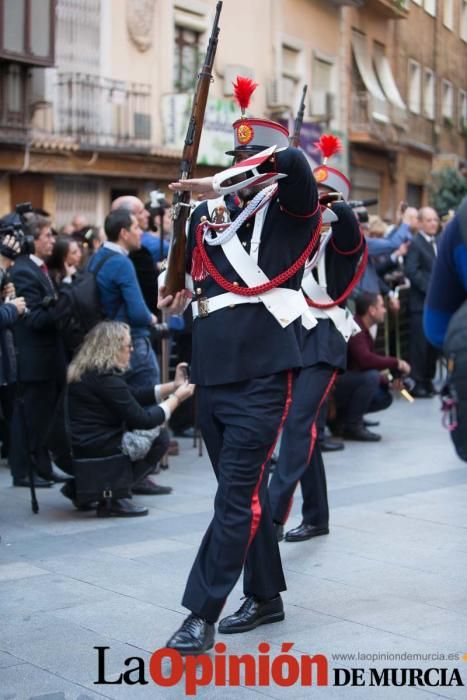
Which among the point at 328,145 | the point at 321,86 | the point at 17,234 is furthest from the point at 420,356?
the point at 321,86

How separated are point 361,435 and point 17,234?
13.2ft

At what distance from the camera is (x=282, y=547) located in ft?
21.9

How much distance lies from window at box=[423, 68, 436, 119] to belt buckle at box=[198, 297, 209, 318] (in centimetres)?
2946

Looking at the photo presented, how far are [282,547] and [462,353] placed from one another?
2.89 meters

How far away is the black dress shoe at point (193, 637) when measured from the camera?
4.72 m

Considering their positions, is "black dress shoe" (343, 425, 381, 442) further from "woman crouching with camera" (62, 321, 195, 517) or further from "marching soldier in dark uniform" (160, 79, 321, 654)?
"marching soldier in dark uniform" (160, 79, 321, 654)

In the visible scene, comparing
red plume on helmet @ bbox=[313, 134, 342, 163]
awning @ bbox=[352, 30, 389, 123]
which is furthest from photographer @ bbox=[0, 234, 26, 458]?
awning @ bbox=[352, 30, 389, 123]

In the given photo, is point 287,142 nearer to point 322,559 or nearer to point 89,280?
point 322,559

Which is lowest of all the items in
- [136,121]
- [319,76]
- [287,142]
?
[287,142]

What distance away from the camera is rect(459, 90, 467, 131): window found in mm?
35656

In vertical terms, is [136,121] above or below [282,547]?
above

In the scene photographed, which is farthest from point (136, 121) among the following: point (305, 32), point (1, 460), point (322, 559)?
point (322, 559)

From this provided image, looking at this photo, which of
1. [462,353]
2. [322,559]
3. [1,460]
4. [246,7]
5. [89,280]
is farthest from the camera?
[246,7]

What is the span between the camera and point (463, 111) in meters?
36.3
